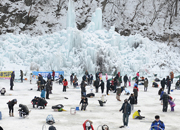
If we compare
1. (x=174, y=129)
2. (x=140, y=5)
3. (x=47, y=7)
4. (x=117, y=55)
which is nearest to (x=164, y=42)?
(x=140, y=5)

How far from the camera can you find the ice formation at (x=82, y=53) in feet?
112

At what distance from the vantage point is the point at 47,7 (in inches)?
2175

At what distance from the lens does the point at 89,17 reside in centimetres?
5369

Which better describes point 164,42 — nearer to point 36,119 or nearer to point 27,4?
point 27,4

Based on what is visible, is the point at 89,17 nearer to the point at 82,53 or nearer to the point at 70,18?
the point at 70,18

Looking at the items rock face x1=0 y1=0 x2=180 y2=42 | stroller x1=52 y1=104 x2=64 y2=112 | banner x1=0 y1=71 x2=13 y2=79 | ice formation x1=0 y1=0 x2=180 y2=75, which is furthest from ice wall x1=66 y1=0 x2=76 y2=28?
stroller x1=52 y1=104 x2=64 y2=112

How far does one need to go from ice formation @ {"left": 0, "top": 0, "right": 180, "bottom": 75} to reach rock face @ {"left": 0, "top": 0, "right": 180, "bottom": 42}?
10544mm

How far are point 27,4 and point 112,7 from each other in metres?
19.6

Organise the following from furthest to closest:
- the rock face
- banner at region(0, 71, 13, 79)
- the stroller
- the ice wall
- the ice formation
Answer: the rock face → the ice wall → the ice formation → banner at region(0, 71, 13, 79) → the stroller

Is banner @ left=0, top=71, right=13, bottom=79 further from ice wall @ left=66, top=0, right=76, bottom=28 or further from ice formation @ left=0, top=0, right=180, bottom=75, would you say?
ice wall @ left=66, top=0, right=76, bottom=28

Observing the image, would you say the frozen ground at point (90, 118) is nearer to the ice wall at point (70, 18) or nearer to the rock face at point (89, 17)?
the ice wall at point (70, 18)

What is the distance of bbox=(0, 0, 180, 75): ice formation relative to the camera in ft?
112

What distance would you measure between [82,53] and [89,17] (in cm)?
2058

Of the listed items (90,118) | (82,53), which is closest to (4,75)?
(82,53)
